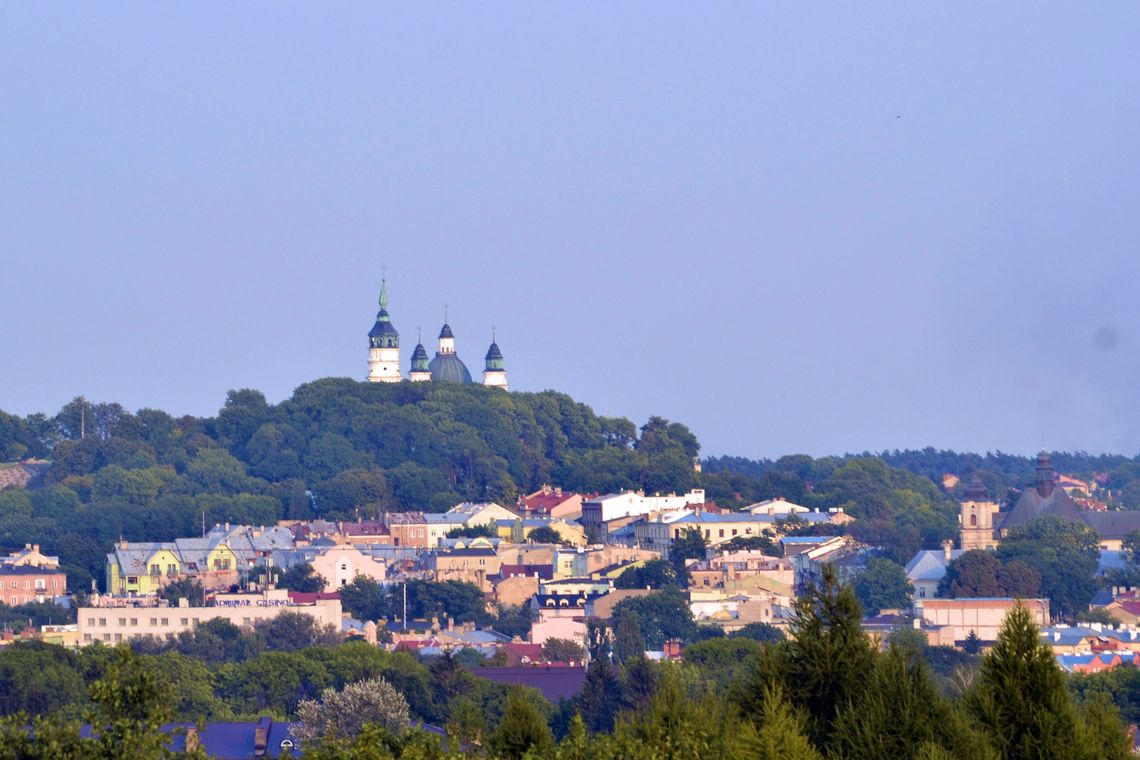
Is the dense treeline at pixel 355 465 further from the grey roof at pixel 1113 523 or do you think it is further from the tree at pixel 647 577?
the tree at pixel 647 577

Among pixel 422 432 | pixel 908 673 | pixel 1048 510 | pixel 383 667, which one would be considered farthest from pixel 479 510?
pixel 908 673

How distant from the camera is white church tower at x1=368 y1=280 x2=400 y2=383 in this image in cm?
12950

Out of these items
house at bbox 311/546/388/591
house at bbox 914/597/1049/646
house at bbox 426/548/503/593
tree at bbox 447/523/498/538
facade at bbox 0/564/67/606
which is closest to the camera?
house at bbox 914/597/1049/646

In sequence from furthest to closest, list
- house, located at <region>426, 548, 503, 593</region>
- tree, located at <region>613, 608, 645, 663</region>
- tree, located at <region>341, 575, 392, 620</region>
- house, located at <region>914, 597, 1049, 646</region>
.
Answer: house, located at <region>426, 548, 503, 593</region> < tree, located at <region>341, 575, 392, 620</region> < house, located at <region>914, 597, 1049, 646</region> < tree, located at <region>613, 608, 645, 663</region>

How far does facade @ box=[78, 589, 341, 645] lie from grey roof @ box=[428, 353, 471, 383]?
2137 inches

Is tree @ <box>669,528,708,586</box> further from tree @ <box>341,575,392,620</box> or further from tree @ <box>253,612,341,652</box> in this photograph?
tree @ <box>253,612,341,652</box>

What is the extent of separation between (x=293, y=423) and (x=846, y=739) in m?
101

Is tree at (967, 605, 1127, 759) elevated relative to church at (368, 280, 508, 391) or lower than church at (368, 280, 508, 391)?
lower

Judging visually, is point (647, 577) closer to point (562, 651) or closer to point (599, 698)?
point (562, 651)

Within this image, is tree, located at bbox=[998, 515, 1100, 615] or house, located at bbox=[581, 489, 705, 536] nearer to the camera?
tree, located at bbox=[998, 515, 1100, 615]

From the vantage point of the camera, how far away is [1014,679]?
19.4 m

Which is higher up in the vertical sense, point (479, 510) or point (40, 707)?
point (479, 510)

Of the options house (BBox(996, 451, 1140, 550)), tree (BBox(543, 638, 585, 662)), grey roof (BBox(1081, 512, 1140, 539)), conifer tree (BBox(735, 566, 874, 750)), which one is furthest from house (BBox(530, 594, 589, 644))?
conifer tree (BBox(735, 566, 874, 750))

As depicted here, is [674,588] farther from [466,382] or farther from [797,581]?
[466,382]
